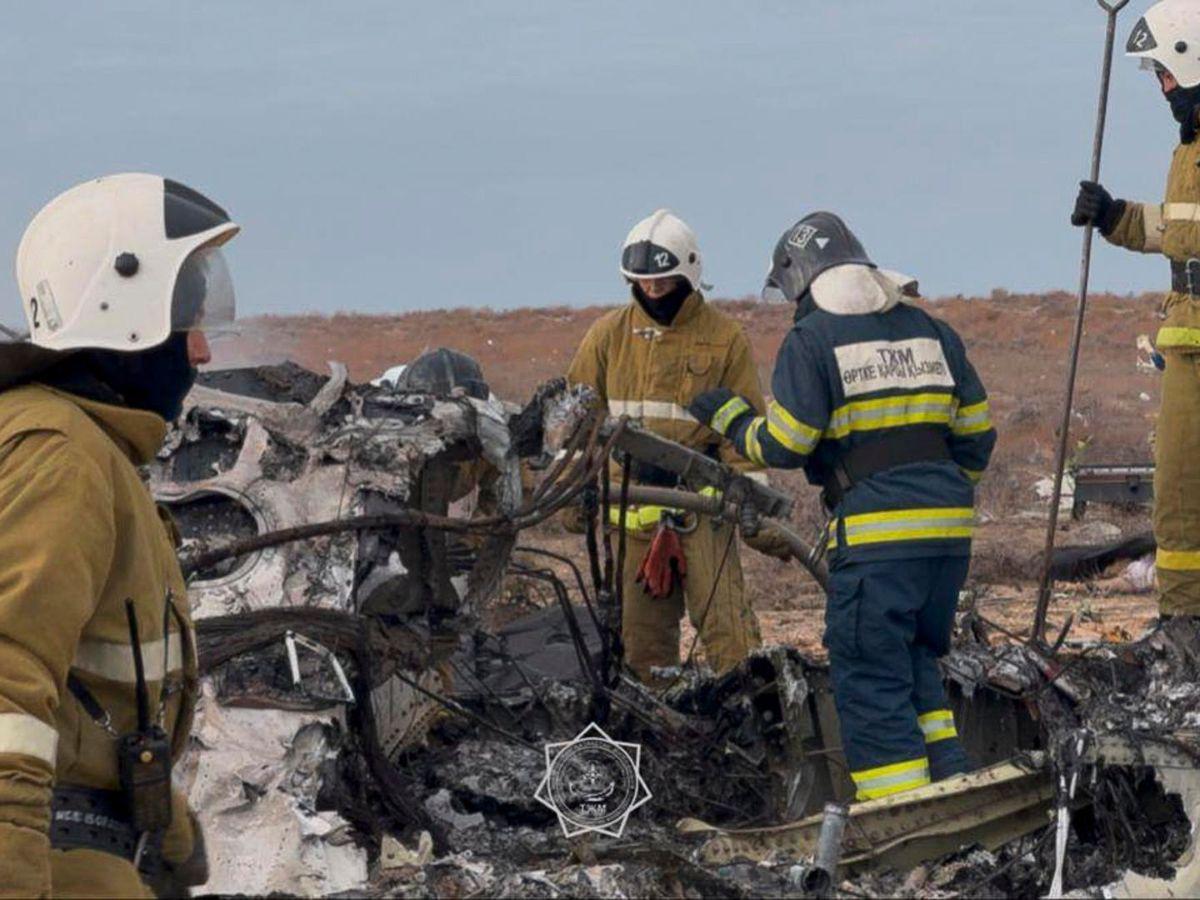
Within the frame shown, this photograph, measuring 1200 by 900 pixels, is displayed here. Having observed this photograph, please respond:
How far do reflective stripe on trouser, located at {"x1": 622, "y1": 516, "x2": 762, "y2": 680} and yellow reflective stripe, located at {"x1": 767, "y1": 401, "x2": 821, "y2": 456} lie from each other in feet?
6.65

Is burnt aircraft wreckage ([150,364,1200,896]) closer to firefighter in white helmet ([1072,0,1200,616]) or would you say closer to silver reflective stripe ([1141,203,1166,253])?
firefighter in white helmet ([1072,0,1200,616])

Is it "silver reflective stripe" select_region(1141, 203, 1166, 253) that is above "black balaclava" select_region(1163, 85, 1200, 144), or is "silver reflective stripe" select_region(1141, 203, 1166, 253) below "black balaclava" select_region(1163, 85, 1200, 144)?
below

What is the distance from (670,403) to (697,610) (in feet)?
3.03

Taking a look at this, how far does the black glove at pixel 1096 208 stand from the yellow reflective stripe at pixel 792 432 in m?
2.37

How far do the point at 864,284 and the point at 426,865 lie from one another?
107 inches

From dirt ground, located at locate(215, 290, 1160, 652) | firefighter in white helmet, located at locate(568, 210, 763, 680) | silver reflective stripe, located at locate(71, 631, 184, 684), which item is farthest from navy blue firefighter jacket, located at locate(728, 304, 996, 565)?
silver reflective stripe, located at locate(71, 631, 184, 684)

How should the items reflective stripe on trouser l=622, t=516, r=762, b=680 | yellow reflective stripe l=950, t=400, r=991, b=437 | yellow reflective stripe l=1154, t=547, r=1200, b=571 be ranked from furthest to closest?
reflective stripe on trouser l=622, t=516, r=762, b=680, yellow reflective stripe l=1154, t=547, r=1200, b=571, yellow reflective stripe l=950, t=400, r=991, b=437

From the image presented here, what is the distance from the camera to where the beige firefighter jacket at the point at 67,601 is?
325cm

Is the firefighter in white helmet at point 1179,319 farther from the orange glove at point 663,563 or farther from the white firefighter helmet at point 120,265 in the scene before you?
the white firefighter helmet at point 120,265

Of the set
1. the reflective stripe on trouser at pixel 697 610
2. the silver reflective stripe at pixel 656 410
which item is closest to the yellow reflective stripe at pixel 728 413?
the reflective stripe on trouser at pixel 697 610

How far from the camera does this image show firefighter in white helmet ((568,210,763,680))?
905 centimetres

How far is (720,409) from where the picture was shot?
24.4 ft

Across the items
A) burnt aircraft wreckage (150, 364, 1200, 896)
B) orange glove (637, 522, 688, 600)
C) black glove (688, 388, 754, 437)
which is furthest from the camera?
orange glove (637, 522, 688, 600)

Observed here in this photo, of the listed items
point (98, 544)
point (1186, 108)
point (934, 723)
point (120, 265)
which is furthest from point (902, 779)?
point (98, 544)
